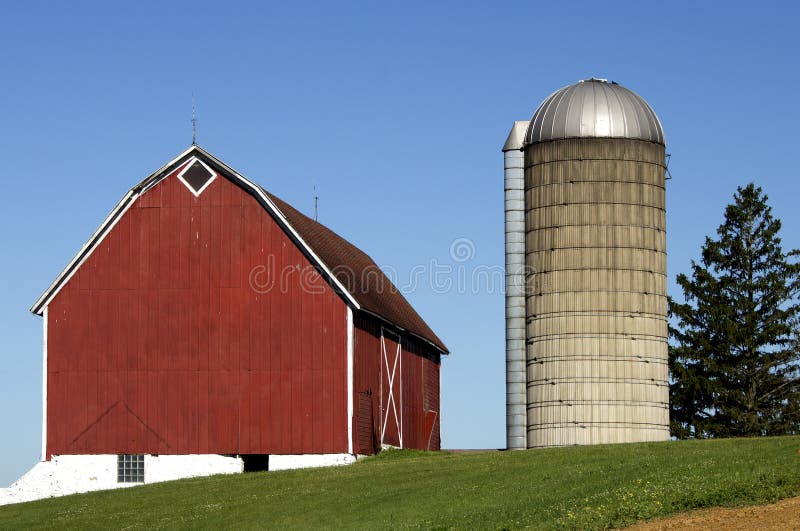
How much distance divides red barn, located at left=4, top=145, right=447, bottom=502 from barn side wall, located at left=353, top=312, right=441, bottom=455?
0.16 m

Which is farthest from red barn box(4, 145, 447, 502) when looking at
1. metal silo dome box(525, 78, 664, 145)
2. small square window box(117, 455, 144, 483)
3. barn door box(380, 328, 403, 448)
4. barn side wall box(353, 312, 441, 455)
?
metal silo dome box(525, 78, 664, 145)

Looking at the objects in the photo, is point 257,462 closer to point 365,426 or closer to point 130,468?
point 365,426

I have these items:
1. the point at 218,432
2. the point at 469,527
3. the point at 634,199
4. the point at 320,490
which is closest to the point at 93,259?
the point at 218,432

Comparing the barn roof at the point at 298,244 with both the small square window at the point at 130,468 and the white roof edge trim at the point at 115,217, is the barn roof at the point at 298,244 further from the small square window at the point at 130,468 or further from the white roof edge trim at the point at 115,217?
the small square window at the point at 130,468

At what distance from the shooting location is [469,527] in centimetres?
2361

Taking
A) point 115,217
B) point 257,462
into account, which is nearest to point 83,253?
point 115,217

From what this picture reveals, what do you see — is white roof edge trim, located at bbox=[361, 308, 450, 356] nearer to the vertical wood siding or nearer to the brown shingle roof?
the brown shingle roof

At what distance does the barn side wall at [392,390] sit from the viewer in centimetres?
3916

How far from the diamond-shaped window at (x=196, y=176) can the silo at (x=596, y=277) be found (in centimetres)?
1035

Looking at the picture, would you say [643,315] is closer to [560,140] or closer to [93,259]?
[560,140]

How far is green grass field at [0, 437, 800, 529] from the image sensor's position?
2333 centimetres

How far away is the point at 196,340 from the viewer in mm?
38969

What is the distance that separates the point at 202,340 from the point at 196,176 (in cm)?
477

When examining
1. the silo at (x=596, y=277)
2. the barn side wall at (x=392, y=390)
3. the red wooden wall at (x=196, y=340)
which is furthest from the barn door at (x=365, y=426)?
the silo at (x=596, y=277)
